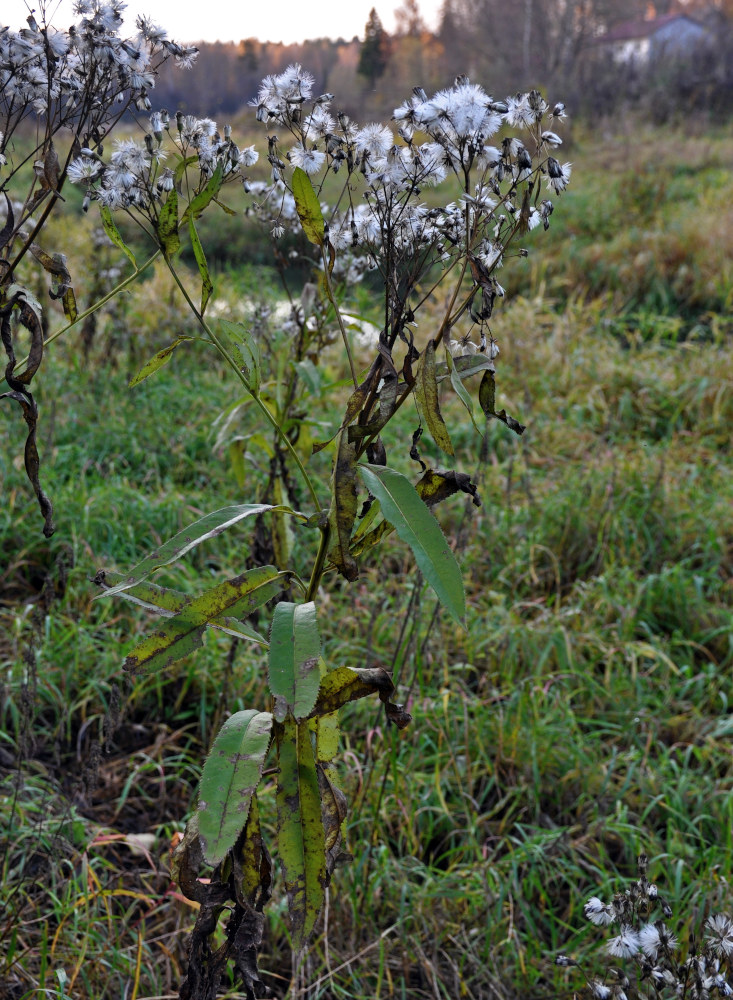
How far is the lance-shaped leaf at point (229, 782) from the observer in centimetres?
83

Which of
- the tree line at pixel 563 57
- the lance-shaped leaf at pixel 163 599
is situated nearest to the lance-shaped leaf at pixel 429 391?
the lance-shaped leaf at pixel 163 599

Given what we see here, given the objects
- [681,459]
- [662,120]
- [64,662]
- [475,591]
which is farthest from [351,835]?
[662,120]

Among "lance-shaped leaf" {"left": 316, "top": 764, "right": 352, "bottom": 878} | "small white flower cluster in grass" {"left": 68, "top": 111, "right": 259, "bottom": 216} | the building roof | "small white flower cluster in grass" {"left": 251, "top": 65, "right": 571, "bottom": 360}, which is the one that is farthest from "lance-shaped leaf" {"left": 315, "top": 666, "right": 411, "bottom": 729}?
the building roof

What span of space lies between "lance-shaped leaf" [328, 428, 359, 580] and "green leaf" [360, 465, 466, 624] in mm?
22

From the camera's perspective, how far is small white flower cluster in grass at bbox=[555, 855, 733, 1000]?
117 centimetres

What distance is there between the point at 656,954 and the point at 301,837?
26.4 inches

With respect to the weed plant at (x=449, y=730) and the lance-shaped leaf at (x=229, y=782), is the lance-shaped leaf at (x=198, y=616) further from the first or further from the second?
the weed plant at (x=449, y=730)

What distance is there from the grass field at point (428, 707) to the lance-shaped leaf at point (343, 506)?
1.99 ft

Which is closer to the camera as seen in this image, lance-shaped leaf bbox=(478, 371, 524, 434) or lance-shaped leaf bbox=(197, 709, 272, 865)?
lance-shaped leaf bbox=(197, 709, 272, 865)

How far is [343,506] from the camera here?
95 centimetres

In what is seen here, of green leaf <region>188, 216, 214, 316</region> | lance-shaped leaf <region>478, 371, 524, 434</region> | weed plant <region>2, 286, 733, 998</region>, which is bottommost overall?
weed plant <region>2, 286, 733, 998</region>

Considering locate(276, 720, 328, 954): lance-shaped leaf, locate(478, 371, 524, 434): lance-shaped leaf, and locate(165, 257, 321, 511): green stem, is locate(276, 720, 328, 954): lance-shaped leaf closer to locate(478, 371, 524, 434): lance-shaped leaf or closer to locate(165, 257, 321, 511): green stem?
locate(165, 257, 321, 511): green stem

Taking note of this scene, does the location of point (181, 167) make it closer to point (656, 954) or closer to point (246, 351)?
point (246, 351)

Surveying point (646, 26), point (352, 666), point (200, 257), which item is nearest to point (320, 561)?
point (200, 257)
